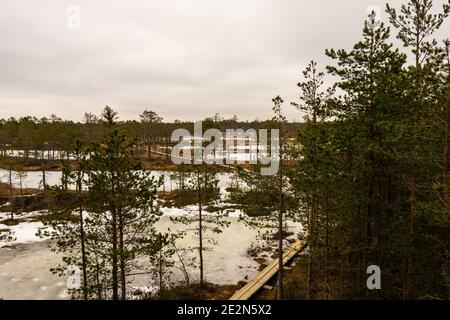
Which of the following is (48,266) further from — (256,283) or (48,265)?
(256,283)

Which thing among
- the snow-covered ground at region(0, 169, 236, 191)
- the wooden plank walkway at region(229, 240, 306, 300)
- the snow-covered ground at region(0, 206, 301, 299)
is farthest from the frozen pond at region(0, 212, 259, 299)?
the snow-covered ground at region(0, 169, 236, 191)

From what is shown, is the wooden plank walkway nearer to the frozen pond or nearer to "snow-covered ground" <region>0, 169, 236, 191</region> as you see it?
the frozen pond

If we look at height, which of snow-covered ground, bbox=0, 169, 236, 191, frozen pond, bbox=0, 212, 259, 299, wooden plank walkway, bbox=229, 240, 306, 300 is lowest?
frozen pond, bbox=0, 212, 259, 299

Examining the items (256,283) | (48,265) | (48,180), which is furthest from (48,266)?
(48,180)

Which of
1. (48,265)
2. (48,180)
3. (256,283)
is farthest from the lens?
(48,180)

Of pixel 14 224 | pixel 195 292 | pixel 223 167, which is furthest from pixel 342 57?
pixel 223 167

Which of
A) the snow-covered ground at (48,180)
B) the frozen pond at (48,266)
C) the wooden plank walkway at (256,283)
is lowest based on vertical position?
the frozen pond at (48,266)

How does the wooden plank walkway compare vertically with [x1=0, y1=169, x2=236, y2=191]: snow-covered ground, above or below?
below

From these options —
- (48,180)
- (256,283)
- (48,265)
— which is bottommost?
(48,265)

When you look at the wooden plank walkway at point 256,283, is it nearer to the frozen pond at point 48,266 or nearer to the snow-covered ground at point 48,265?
the snow-covered ground at point 48,265

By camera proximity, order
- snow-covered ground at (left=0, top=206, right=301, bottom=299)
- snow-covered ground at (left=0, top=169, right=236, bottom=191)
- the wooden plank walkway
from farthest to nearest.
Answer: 1. snow-covered ground at (left=0, top=169, right=236, bottom=191)
2. snow-covered ground at (left=0, top=206, right=301, bottom=299)
3. the wooden plank walkway

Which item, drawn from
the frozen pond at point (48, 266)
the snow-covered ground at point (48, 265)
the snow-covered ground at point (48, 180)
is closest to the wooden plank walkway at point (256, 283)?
the snow-covered ground at point (48, 265)

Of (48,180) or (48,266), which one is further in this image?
(48,180)
